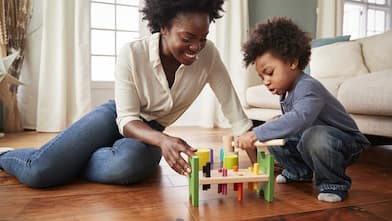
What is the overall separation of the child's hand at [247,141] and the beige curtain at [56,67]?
A: 5.66 feet

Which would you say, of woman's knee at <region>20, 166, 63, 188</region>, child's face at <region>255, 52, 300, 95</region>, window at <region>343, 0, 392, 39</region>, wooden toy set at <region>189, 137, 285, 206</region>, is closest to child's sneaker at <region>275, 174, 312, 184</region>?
wooden toy set at <region>189, 137, 285, 206</region>

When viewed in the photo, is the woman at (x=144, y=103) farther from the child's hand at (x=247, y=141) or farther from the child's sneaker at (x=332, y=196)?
the child's sneaker at (x=332, y=196)

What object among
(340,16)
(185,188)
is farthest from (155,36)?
(340,16)

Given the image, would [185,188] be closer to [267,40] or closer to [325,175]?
[325,175]

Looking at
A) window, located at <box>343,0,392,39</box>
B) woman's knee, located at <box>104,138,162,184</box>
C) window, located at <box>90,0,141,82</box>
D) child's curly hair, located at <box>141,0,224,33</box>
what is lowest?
woman's knee, located at <box>104,138,162,184</box>

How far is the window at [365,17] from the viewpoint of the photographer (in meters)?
3.78

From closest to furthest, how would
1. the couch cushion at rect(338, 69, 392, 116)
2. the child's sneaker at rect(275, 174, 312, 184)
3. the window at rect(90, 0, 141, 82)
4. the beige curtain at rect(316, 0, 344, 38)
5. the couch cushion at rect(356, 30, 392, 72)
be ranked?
the child's sneaker at rect(275, 174, 312, 184), the couch cushion at rect(338, 69, 392, 116), the couch cushion at rect(356, 30, 392, 72), the window at rect(90, 0, 141, 82), the beige curtain at rect(316, 0, 344, 38)

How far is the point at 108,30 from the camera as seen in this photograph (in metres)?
2.72

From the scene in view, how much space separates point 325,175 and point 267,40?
42 cm

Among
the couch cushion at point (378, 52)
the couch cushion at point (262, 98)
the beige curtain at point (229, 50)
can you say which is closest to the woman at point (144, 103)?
the couch cushion at point (262, 98)

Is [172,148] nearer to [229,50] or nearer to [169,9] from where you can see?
[169,9]

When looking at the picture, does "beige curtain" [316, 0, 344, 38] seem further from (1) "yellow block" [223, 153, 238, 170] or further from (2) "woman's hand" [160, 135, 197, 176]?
(2) "woman's hand" [160, 135, 197, 176]

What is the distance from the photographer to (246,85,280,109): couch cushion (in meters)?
1.93

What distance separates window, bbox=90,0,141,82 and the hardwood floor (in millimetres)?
1688
